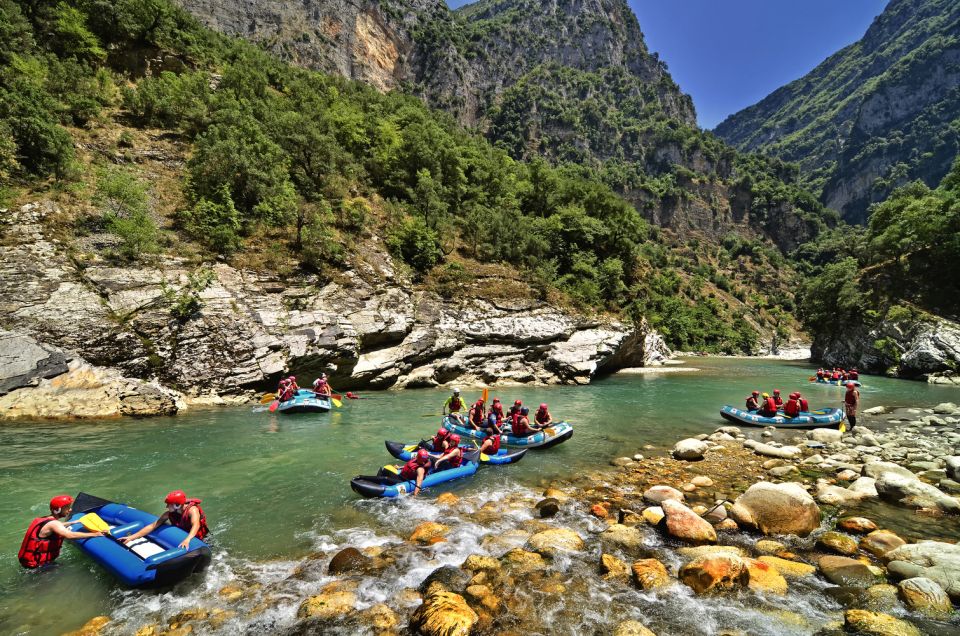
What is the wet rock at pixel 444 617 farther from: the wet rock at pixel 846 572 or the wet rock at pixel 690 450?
the wet rock at pixel 690 450

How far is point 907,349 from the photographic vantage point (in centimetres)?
2989

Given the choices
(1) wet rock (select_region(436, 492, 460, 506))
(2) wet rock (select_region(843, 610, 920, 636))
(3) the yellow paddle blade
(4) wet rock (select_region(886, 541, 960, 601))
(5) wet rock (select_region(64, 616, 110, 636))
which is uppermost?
(3) the yellow paddle blade

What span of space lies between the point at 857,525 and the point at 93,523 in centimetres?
1166

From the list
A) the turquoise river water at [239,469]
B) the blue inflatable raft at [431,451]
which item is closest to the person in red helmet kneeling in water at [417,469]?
the turquoise river water at [239,469]

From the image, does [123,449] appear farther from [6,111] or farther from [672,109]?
[672,109]

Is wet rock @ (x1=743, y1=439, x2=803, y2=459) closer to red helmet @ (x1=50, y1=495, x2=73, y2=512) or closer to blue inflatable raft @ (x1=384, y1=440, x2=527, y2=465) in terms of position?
blue inflatable raft @ (x1=384, y1=440, x2=527, y2=465)

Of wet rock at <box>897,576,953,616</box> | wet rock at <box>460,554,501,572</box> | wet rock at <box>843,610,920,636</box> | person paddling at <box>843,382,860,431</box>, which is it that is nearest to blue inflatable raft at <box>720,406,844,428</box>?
person paddling at <box>843,382,860,431</box>

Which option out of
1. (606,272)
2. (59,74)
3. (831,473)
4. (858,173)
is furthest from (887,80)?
(59,74)

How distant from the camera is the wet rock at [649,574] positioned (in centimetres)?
522

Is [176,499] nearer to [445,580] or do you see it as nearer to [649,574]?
[445,580]

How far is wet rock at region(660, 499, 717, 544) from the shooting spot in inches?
248

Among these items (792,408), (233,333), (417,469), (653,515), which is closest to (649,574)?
(653,515)

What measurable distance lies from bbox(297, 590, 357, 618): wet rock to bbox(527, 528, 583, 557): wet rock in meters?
2.74

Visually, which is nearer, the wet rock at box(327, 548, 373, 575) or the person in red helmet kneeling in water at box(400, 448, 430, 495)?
the wet rock at box(327, 548, 373, 575)
